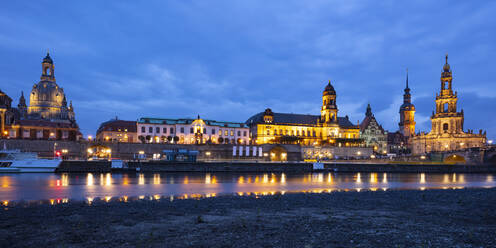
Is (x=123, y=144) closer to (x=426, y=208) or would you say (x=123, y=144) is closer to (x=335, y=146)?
(x=335, y=146)

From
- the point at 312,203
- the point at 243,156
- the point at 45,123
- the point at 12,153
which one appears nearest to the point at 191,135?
the point at 243,156

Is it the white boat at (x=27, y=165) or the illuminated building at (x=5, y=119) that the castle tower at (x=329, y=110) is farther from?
the illuminated building at (x=5, y=119)

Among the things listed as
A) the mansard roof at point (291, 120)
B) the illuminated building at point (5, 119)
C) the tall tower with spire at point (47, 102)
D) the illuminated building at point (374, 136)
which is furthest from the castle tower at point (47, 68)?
the illuminated building at point (374, 136)

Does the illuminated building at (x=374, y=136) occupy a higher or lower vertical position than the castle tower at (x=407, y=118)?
lower

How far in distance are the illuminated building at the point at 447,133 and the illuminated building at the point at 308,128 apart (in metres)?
26.1

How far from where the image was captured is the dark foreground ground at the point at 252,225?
12055 millimetres

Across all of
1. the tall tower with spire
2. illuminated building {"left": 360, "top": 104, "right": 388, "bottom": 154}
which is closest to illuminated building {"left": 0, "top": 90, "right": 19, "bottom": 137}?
the tall tower with spire

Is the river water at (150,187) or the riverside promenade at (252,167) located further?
the riverside promenade at (252,167)

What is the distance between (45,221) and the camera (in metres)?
15.6

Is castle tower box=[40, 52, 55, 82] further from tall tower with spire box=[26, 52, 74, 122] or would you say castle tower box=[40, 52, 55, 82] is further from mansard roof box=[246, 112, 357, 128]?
mansard roof box=[246, 112, 357, 128]

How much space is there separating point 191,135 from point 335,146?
159 ft

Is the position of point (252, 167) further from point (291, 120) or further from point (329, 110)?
point (329, 110)

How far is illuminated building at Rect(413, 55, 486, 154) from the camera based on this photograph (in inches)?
4938

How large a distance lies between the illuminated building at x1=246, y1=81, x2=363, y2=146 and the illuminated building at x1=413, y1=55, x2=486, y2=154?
26.1 metres
